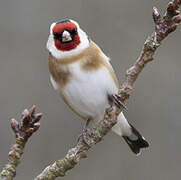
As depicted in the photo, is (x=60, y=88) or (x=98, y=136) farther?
(x=60, y=88)

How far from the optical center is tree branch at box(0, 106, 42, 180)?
2.13 metres

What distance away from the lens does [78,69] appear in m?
3.39

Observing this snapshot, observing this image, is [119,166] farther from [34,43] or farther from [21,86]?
[34,43]

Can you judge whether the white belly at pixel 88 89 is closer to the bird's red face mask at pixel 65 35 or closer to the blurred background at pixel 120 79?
the bird's red face mask at pixel 65 35

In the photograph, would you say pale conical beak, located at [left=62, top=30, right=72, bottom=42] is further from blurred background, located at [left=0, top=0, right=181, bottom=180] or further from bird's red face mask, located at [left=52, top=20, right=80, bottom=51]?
blurred background, located at [left=0, top=0, right=181, bottom=180]

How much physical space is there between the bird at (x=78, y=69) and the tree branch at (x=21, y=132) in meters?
1.26

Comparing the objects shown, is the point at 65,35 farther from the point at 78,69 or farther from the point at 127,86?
the point at 127,86

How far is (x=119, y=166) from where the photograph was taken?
216 inches

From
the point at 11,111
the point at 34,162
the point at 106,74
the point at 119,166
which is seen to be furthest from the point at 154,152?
the point at 106,74

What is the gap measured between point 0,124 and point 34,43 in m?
1.27

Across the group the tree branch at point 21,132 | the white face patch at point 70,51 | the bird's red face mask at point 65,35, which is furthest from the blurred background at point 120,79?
the tree branch at point 21,132

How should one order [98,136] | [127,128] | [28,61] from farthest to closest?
[28,61]
[127,128]
[98,136]

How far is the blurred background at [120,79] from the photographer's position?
545 cm

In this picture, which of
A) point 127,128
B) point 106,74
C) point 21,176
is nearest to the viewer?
point 106,74
